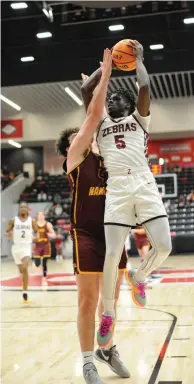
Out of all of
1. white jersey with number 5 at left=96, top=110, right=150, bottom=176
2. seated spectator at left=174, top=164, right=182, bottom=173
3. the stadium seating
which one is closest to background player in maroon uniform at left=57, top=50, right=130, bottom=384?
white jersey with number 5 at left=96, top=110, right=150, bottom=176

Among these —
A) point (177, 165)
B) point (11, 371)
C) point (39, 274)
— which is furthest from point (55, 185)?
point (11, 371)

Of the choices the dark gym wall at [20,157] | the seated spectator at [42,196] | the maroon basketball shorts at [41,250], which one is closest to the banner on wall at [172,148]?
the dark gym wall at [20,157]

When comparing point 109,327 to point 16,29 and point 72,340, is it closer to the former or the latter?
point 72,340

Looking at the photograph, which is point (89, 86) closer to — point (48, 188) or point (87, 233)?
point (87, 233)

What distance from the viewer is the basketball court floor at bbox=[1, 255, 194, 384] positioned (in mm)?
4047

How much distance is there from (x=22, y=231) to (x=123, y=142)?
244 inches

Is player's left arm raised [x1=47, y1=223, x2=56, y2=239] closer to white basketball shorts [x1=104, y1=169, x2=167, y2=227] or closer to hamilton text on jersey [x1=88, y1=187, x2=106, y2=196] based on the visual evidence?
hamilton text on jersey [x1=88, y1=187, x2=106, y2=196]

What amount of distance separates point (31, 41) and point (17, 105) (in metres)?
10.2

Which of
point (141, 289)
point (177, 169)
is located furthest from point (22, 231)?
point (177, 169)

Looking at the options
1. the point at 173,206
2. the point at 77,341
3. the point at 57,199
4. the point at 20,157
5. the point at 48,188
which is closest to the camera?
the point at 77,341

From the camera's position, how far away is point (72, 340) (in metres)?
5.54

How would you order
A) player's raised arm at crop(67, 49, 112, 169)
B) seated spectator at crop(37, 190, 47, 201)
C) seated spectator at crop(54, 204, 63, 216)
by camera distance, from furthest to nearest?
1. seated spectator at crop(37, 190, 47, 201)
2. seated spectator at crop(54, 204, 63, 216)
3. player's raised arm at crop(67, 49, 112, 169)

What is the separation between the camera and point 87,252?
3.61m

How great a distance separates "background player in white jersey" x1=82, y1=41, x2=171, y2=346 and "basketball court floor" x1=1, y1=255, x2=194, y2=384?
31.7 inches
